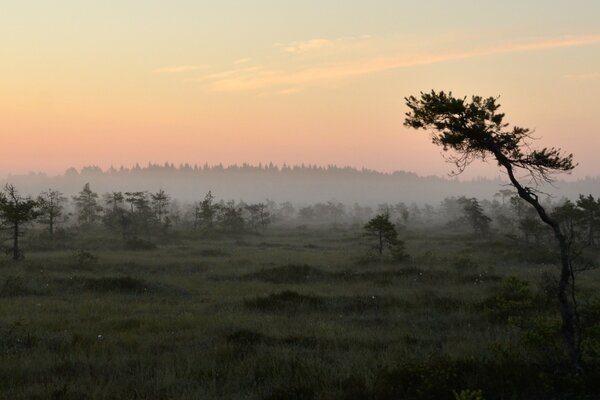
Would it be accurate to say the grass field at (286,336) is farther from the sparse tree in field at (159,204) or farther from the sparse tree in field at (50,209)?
the sparse tree in field at (159,204)

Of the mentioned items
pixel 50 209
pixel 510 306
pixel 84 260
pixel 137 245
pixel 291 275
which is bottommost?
pixel 291 275

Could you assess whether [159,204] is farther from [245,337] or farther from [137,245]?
[245,337]

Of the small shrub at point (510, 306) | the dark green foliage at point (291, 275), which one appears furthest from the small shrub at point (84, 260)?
the small shrub at point (510, 306)

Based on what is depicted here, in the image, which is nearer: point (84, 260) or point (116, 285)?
point (116, 285)

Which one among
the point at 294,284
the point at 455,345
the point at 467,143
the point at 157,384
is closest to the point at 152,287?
the point at 294,284

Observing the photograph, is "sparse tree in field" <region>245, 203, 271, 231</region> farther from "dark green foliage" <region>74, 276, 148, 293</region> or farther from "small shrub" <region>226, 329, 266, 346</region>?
"small shrub" <region>226, 329, 266, 346</region>

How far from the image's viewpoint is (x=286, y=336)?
9602 millimetres

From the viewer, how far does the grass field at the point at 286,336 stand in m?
6.44

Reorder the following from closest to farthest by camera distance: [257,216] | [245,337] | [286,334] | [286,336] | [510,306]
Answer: [245,337] < [286,336] < [286,334] < [510,306] < [257,216]

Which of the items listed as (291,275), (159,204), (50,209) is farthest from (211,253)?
(159,204)

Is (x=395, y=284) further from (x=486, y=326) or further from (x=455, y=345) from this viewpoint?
(x=455, y=345)

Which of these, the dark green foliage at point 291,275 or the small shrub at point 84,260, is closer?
the dark green foliage at point 291,275

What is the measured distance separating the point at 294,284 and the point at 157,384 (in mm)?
11424

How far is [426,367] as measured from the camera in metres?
6.44
